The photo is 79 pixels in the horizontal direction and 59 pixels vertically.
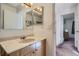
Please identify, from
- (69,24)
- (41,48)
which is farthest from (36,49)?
(69,24)

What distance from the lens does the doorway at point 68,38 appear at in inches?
61.2

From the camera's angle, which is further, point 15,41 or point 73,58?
point 73,58

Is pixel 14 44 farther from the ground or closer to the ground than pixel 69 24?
closer to the ground

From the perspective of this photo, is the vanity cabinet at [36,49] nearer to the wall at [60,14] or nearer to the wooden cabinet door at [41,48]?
the wooden cabinet door at [41,48]

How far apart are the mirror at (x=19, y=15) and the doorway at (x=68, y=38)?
14.2 inches

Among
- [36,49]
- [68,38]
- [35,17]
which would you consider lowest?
[36,49]

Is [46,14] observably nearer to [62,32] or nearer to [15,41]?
[62,32]

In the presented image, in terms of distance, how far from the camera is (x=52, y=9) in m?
1.57

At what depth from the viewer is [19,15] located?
4.99 ft

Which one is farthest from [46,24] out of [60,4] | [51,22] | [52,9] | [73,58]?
[73,58]

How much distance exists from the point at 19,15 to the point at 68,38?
0.76 meters

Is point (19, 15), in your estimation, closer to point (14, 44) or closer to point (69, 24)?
point (14, 44)

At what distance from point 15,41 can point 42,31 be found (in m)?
0.40

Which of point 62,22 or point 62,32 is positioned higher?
point 62,22
